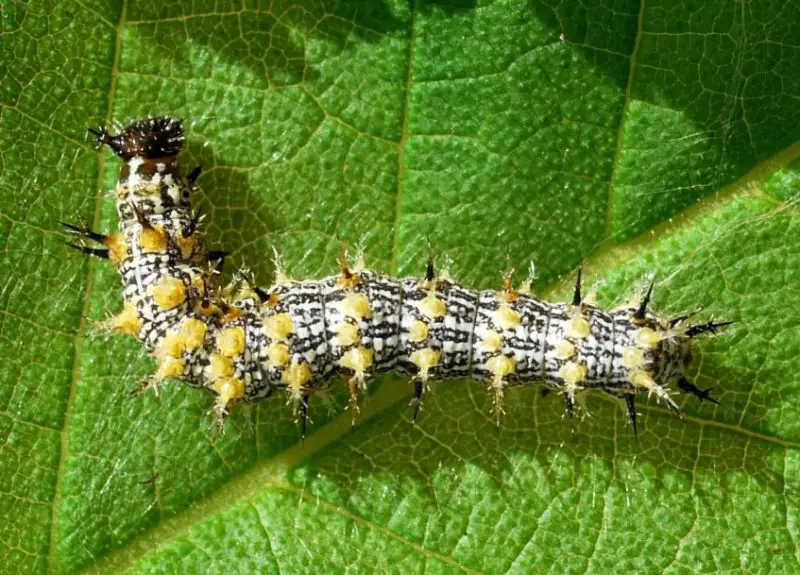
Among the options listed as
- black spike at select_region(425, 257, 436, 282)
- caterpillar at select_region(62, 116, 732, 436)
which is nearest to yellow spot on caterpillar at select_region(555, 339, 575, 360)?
caterpillar at select_region(62, 116, 732, 436)

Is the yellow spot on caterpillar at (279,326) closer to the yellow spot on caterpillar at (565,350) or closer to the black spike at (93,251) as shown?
the black spike at (93,251)

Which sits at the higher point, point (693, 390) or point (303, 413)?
point (693, 390)

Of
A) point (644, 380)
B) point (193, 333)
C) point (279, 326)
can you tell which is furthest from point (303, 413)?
point (644, 380)

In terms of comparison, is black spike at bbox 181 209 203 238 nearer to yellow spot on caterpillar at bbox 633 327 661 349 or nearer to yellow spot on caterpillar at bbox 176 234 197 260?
yellow spot on caterpillar at bbox 176 234 197 260

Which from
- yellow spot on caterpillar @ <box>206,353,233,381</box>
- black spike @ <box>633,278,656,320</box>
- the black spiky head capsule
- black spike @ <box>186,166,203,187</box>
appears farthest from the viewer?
black spike @ <box>186,166,203,187</box>

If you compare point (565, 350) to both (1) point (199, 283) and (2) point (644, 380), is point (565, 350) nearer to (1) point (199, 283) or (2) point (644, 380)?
(2) point (644, 380)

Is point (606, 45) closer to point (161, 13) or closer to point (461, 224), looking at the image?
point (461, 224)
